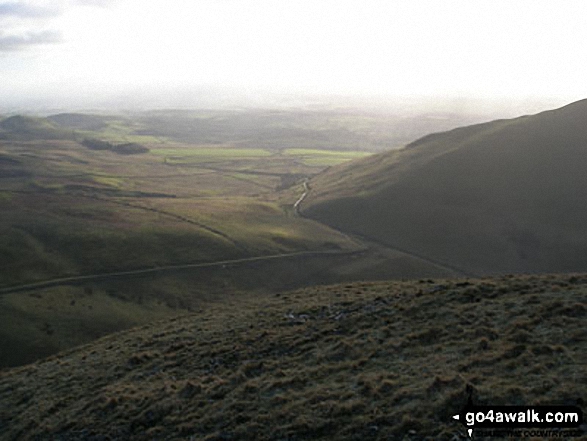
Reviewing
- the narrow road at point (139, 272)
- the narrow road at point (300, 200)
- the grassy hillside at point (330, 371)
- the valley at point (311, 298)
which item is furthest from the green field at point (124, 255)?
the grassy hillside at point (330, 371)

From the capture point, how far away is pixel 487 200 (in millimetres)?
133125

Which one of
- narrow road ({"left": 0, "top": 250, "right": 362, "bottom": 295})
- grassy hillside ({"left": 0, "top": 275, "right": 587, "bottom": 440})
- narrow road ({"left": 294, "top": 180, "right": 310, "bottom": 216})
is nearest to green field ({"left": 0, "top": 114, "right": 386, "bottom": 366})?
narrow road ({"left": 0, "top": 250, "right": 362, "bottom": 295})

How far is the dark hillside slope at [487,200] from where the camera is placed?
112 meters

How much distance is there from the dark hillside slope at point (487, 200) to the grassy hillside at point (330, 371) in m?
78.0

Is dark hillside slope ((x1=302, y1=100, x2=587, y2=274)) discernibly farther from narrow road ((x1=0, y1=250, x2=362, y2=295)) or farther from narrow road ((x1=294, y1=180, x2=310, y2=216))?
narrow road ((x1=0, y1=250, x2=362, y2=295))

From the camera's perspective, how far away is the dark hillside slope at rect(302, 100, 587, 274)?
4419 inches

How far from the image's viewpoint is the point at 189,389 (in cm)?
2522

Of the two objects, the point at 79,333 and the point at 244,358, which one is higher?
the point at 244,358

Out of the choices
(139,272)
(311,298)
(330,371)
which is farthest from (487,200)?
(330,371)

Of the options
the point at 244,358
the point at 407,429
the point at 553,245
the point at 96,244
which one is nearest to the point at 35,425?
the point at 244,358

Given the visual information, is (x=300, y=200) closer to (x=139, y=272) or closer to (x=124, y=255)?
(x=124, y=255)

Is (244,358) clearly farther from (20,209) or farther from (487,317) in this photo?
(20,209)

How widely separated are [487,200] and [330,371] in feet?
396

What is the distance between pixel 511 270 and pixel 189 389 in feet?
311
